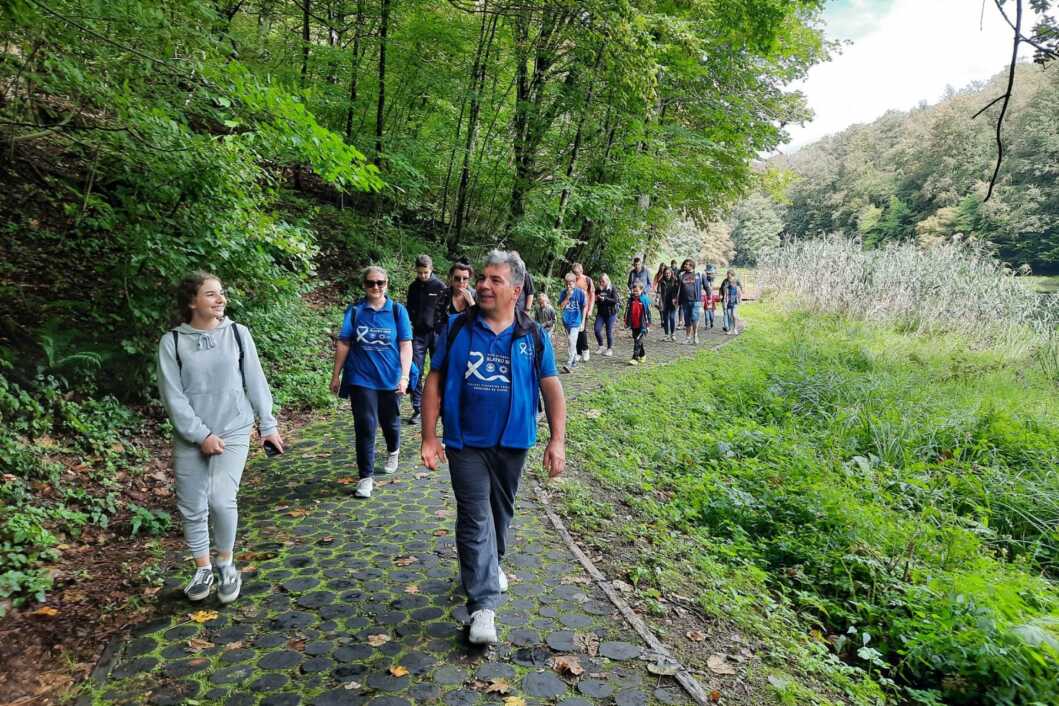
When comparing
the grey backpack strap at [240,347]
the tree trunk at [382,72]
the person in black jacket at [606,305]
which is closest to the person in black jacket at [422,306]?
the grey backpack strap at [240,347]

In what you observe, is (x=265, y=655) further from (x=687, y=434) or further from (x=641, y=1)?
(x=641, y=1)

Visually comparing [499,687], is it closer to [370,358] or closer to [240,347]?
[240,347]

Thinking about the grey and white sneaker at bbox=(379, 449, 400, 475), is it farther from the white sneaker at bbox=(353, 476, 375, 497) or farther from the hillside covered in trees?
the hillside covered in trees

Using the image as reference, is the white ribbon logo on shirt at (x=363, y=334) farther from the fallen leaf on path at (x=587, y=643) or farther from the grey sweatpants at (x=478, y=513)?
the fallen leaf on path at (x=587, y=643)

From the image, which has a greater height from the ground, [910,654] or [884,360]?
[884,360]

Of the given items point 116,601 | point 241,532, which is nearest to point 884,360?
point 241,532

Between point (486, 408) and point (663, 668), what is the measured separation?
5.84 ft

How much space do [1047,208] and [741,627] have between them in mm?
46852

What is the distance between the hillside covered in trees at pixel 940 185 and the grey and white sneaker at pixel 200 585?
67.5 feet

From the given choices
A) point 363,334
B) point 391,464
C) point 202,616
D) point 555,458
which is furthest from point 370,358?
point 555,458

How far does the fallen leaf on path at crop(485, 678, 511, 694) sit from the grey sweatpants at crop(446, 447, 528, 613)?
392 millimetres

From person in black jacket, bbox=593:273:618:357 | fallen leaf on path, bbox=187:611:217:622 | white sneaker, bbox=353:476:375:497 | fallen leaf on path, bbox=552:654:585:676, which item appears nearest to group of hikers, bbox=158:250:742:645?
fallen leaf on path, bbox=187:611:217:622

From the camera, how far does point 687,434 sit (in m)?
8.89

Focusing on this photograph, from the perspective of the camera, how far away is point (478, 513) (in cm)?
346
